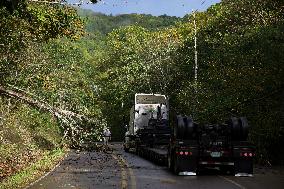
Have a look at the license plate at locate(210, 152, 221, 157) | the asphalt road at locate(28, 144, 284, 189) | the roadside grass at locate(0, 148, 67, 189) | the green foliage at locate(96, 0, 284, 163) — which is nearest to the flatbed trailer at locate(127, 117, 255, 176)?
the license plate at locate(210, 152, 221, 157)

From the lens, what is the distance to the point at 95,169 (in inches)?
828

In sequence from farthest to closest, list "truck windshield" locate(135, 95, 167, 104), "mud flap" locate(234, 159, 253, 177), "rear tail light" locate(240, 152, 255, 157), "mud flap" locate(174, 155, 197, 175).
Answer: "truck windshield" locate(135, 95, 167, 104), "rear tail light" locate(240, 152, 255, 157), "mud flap" locate(234, 159, 253, 177), "mud flap" locate(174, 155, 197, 175)

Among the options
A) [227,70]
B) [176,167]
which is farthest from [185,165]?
[227,70]

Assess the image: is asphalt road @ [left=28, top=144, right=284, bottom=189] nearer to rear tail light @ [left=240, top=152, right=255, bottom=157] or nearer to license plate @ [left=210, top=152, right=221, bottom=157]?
rear tail light @ [left=240, top=152, right=255, bottom=157]

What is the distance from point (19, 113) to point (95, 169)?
461 inches

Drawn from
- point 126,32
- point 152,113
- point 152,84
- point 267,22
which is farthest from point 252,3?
point 126,32

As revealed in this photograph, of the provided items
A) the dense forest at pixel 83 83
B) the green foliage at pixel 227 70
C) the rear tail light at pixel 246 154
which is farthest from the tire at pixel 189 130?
the green foliage at pixel 227 70

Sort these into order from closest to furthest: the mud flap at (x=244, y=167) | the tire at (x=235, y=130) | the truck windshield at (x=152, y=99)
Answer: the mud flap at (x=244, y=167) < the tire at (x=235, y=130) < the truck windshield at (x=152, y=99)

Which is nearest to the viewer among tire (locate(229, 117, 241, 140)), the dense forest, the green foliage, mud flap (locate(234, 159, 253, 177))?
mud flap (locate(234, 159, 253, 177))

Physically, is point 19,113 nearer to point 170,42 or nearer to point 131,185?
point 131,185

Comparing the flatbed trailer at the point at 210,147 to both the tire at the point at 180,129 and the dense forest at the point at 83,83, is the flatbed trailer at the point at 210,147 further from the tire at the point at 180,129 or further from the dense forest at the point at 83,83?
the dense forest at the point at 83,83

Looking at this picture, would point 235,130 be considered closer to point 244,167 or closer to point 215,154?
point 215,154

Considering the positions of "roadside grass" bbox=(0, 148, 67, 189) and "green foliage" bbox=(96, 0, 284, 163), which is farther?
"green foliage" bbox=(96, 0, 284, 163)

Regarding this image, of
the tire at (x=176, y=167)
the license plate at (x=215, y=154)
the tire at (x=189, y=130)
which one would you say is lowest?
the tire at (x=176, y=167)
